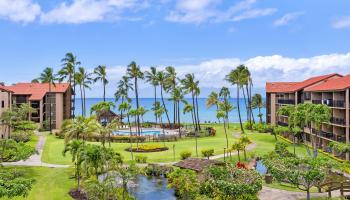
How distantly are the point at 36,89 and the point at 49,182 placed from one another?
58.5 metres

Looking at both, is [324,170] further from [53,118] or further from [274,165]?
[53,118]

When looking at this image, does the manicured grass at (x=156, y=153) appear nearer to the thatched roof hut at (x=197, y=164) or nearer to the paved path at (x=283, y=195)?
the thatched roof hut at (x=197, y=164)

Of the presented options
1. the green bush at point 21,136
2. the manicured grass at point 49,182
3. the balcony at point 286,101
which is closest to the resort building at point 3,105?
the green bush at point 21,136

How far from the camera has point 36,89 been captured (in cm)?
9200

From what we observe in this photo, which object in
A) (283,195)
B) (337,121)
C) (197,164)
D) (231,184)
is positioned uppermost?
(337,121)

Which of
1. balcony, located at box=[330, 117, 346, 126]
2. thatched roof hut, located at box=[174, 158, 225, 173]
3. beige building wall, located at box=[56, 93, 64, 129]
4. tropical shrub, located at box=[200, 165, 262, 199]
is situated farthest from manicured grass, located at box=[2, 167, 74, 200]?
beige building wall, located at box=[56, 93, 64, 129]

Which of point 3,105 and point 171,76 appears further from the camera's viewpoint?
point 171,76

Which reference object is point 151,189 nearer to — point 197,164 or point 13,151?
point 197,164

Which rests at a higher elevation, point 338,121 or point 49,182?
point 338,121

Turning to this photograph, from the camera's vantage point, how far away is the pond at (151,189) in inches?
1393

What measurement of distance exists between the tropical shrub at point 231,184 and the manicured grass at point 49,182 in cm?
1436

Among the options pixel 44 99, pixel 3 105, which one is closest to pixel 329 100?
pixel 3 105

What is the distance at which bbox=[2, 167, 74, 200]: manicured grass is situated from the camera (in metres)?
34.3

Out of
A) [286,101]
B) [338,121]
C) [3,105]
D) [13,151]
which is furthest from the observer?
[286,101]
